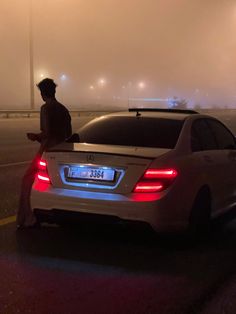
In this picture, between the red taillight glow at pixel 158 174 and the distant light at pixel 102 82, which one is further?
the distant light at pixel 102 82

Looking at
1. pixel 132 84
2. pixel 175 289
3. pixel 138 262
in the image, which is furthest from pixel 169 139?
pixel 132 84

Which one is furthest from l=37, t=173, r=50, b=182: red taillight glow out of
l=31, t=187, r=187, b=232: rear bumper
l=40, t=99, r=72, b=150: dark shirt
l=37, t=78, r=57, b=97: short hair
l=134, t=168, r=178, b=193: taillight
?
l=37, t=78, r=57, b=97: short hair

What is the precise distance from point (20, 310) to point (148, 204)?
177 centimetres

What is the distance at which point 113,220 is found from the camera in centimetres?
539

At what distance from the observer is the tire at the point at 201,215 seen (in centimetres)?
579

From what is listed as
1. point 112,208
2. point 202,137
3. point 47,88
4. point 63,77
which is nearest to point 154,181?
point 112,208

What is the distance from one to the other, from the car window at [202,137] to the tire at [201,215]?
50 centimetres

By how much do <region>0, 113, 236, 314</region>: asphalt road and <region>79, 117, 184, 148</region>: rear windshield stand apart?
3.23ft

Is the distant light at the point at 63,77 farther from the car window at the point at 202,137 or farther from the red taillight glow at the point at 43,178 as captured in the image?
the red taillight glow at the point at 43,178

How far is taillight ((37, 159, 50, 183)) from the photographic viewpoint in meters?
5.80

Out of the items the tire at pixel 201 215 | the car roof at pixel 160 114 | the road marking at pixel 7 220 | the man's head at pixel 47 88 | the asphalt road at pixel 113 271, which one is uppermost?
the man's head at pixel 47 88

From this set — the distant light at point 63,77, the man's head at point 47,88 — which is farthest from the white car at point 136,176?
the distant light at point 63,77

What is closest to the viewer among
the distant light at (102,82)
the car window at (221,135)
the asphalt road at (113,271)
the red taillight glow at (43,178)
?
the asphalt road at (113,271)

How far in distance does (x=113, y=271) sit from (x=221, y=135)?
277 centimetres
